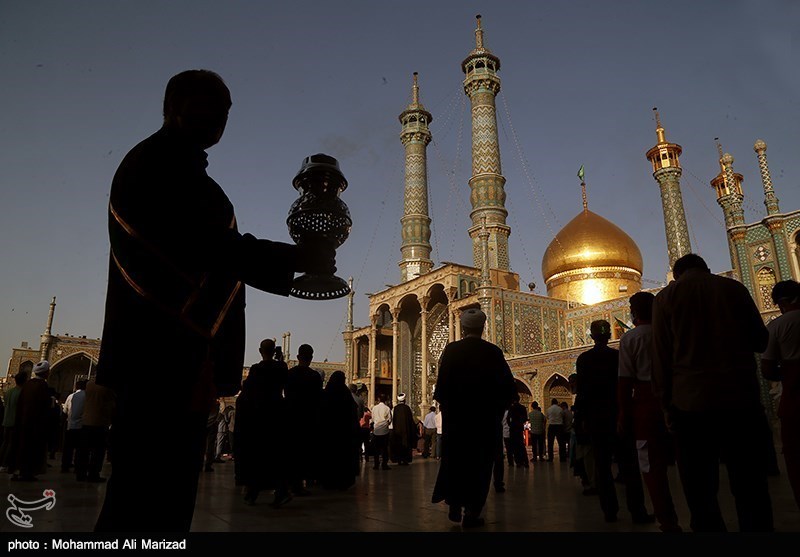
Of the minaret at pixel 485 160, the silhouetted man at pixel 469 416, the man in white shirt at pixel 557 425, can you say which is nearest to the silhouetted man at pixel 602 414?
the silhouetted man at pixel 469 416

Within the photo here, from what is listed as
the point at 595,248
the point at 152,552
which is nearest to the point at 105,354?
the point at 152,552

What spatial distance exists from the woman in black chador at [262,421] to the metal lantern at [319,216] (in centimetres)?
315

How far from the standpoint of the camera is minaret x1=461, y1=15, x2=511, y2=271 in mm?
23297

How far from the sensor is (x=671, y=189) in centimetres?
2381

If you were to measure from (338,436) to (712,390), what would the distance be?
4.19m

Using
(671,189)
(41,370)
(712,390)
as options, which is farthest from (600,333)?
(671,189)

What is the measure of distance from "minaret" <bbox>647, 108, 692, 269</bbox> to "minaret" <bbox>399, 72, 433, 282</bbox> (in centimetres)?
1150

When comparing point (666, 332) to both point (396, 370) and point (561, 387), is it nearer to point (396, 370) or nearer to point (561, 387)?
point (561, 387)

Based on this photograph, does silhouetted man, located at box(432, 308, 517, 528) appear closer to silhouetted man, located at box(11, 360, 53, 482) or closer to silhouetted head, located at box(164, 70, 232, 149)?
silhouetted head, located at box(164, 70, 232, 149)

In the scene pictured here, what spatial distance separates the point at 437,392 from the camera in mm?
3600

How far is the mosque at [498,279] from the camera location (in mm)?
16875

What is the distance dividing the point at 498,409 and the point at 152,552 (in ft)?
8.58

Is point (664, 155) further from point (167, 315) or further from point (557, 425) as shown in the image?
point (167, 315)

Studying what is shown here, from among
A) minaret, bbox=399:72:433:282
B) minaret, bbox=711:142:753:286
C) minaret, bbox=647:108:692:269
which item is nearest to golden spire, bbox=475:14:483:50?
minaret, bbox=399:72:433:282
